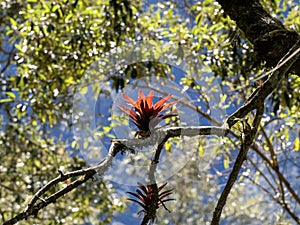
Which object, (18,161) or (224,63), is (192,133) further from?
A: (18,161)

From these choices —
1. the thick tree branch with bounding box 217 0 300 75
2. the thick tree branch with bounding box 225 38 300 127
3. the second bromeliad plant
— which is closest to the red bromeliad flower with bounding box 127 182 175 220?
the second bromeliad plant

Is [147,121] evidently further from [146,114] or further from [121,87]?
[121,87]

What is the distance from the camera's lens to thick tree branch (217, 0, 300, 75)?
783mm

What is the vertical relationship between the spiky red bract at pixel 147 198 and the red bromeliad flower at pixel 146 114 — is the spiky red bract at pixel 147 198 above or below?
below

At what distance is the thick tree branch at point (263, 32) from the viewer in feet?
2.57

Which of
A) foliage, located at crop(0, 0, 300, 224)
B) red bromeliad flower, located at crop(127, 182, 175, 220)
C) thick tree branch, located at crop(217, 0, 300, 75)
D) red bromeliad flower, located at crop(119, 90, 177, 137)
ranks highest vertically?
foliage, located at crop(0, 0, 300, 224)

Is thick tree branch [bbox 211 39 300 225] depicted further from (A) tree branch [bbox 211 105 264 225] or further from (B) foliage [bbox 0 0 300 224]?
(B) foliage [bbox 0 0 300 224]

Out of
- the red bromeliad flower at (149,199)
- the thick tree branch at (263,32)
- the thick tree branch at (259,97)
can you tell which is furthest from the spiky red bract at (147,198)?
the thick tree branch at (263,32)

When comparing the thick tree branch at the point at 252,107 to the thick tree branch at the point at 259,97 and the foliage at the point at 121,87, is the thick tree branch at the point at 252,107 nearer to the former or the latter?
the thick tree branch at the point at 259,97

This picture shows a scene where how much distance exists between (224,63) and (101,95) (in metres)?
0.82

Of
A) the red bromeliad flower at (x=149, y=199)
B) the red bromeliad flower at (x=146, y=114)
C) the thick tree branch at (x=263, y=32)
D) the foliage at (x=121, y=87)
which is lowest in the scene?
the red bromeliad flower at (x=149, y=199)

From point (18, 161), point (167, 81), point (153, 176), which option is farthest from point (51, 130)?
point (153, 176)

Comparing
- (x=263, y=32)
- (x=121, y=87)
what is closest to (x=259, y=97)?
(x=263, y=32)

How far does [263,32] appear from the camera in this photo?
80cm
